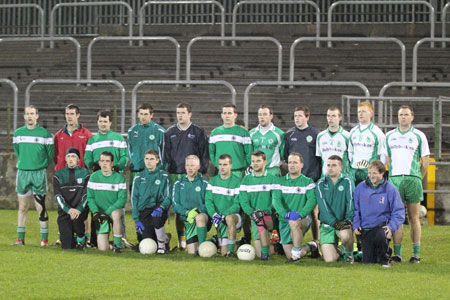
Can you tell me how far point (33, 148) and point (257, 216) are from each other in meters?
3.56

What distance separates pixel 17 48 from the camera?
2423cm

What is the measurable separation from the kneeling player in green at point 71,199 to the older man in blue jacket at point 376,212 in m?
3.70

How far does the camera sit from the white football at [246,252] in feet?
40.4

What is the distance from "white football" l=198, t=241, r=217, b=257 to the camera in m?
12.6

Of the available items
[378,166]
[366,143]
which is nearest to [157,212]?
[366,143]

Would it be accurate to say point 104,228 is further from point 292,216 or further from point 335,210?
point 335,210

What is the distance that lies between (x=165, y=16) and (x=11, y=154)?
702cm

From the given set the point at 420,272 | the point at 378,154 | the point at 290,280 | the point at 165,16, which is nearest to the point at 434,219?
the point at 378,154

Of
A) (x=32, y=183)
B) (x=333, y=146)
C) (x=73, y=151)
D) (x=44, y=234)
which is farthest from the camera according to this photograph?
(x=32, y=183)

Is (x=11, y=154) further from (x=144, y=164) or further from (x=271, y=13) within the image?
(x=271, y=13)

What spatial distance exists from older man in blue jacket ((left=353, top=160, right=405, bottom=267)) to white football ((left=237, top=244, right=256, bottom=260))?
1.28 m

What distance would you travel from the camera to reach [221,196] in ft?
42.6

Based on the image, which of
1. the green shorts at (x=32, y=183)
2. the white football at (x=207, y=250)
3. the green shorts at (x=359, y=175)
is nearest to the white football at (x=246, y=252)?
the white football at (x=207, y=250)

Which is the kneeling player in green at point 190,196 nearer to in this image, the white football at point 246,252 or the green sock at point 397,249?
the white football at point 246,252
